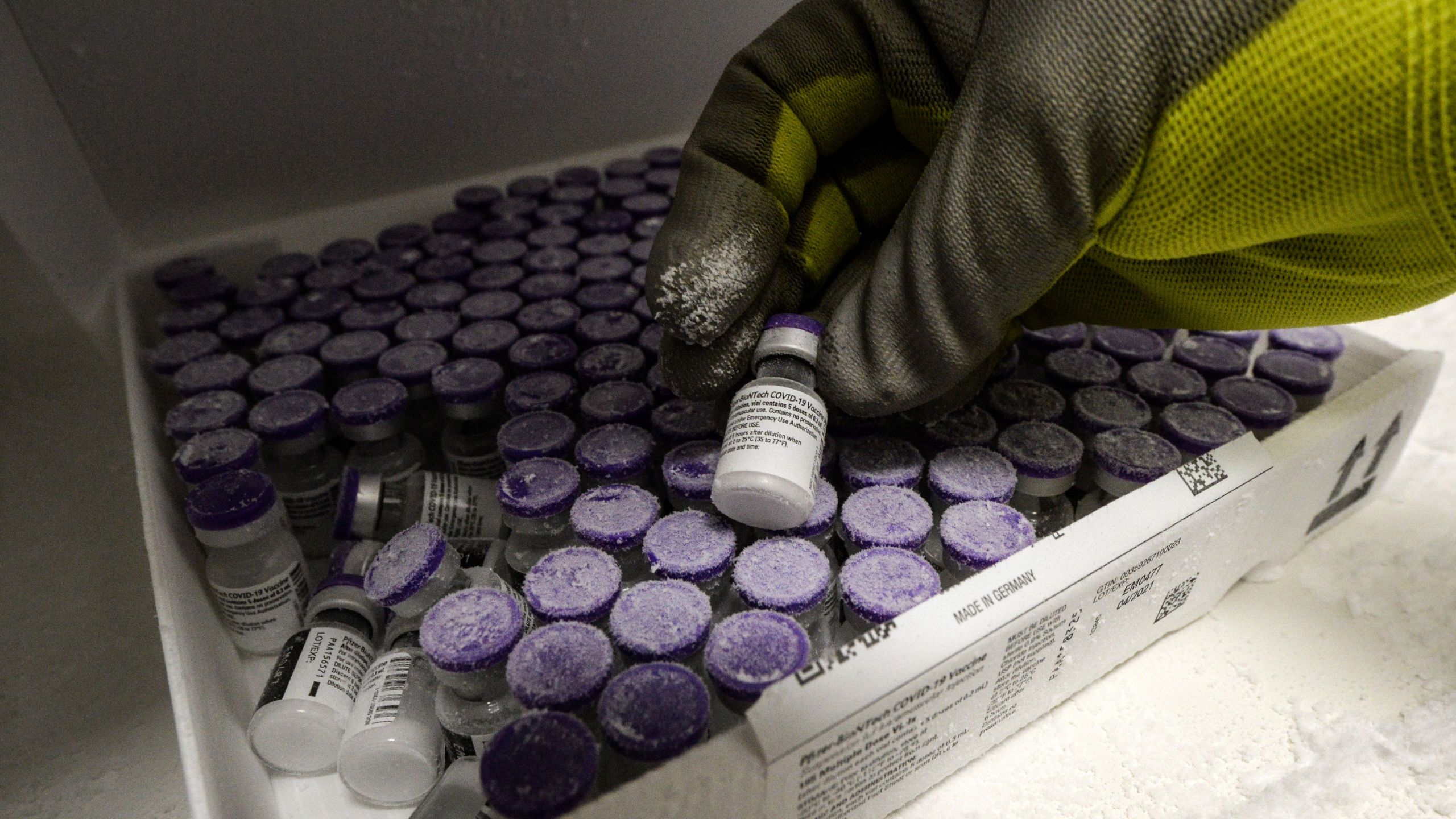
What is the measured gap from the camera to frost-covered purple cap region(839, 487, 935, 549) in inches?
34.4

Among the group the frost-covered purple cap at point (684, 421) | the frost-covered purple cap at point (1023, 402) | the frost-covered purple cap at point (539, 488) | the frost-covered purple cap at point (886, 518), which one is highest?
the frost-covered purple cap at point (886, 518)

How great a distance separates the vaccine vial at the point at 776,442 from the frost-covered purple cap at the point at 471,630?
0.22m

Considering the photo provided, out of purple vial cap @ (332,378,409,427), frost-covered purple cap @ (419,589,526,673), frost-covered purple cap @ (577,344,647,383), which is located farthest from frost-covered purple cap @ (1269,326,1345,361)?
purple vial cap @ (332,378,409,427)

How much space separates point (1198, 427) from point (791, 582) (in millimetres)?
558

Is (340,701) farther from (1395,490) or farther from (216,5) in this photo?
(1395,490)

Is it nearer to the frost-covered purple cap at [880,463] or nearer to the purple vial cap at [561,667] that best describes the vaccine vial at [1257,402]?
the frost-covered purple cap at [880,463]

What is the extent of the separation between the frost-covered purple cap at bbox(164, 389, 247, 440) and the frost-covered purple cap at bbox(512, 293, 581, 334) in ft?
1.23

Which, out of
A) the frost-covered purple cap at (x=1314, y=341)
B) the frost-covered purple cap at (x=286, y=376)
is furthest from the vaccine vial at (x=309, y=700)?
the frost-covered purple cap at (x=1314, y=341)

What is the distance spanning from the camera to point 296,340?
4.17 ft

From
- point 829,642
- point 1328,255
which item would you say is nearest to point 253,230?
point 829,642

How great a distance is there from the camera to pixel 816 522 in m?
0.89

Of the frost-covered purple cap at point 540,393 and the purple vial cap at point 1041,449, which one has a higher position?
the purple vial cap at point 1041,449

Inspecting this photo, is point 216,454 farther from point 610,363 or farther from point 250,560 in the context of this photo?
point 610,363

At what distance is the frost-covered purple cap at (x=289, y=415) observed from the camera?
42.7 inches
